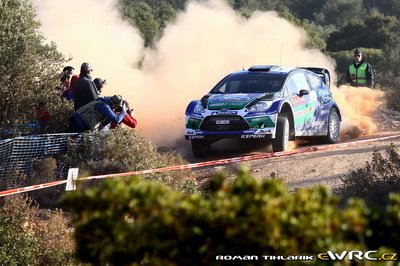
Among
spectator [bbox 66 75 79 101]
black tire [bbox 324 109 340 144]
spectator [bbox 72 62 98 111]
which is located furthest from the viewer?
black tire [bbox 324 109 340 144]

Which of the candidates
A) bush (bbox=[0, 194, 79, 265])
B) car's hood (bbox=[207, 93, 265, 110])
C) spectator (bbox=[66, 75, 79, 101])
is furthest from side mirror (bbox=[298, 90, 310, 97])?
bush (bbox=[0, 194, 79, 265])

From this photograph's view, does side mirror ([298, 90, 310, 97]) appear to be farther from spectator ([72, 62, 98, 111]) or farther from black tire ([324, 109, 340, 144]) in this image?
spectator ([72, 62, 98, 111])

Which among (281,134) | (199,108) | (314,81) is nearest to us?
(281,134)

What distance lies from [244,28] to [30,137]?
18.3 m

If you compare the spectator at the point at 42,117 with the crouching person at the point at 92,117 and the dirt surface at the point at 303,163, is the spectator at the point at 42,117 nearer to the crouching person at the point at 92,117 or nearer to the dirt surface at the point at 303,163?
the crouching person at the point at 92,117

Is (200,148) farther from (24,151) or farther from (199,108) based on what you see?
(24,151)

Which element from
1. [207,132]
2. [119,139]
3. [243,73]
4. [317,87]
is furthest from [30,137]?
[317,87]

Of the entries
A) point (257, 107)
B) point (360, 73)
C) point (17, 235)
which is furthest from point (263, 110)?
point (360, 73)

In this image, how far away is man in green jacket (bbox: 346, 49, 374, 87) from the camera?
2033 cm

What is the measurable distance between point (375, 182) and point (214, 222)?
6.71 metres

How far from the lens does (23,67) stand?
1477cm

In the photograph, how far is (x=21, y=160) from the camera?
1269cm

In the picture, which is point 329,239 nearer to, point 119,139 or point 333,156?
point 119,139

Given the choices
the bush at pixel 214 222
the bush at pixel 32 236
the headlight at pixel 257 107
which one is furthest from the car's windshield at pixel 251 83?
the bush at pixel 214 222
